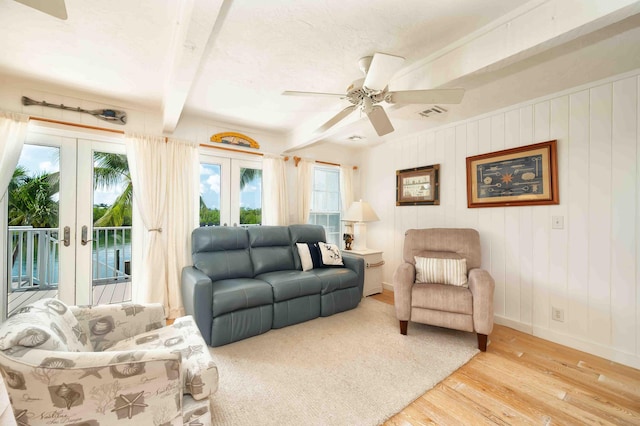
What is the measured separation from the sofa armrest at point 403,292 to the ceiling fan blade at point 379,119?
141 cm

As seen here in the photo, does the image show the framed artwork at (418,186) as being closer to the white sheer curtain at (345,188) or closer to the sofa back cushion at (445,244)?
the sofa back cushion at (445,244)

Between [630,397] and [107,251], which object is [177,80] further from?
[630,397]

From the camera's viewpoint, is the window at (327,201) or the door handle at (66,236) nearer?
the door handle at (66,236)

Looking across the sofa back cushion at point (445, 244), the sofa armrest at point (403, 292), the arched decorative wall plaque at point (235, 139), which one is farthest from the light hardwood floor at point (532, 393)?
the arched decorative wall plaque at point (235, 139)

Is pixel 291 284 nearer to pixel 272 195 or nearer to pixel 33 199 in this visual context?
pixel 272 195

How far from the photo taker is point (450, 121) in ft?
10.7

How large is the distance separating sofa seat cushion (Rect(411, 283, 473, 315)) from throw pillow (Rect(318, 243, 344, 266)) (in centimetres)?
110

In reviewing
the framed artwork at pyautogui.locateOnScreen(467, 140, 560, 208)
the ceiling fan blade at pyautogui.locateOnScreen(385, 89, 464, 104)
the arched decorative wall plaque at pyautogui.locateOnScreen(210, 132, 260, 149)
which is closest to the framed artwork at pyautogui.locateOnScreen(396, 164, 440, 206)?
the framed artwork at pyautogui.locateOnScreen(467, 140, 560, 208)

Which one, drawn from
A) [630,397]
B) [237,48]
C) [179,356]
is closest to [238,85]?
[237,48]

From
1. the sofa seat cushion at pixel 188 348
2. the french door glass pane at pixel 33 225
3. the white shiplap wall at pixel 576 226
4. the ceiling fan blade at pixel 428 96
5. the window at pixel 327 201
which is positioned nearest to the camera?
the sofa seat cushion at pixel 188 348

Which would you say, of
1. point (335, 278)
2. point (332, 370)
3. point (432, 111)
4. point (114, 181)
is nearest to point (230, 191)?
point (114, 181)

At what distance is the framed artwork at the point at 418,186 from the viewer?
353 cm

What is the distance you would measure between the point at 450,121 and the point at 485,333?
243 centimetres

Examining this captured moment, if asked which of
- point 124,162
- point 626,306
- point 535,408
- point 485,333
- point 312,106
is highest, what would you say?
point 312,106
